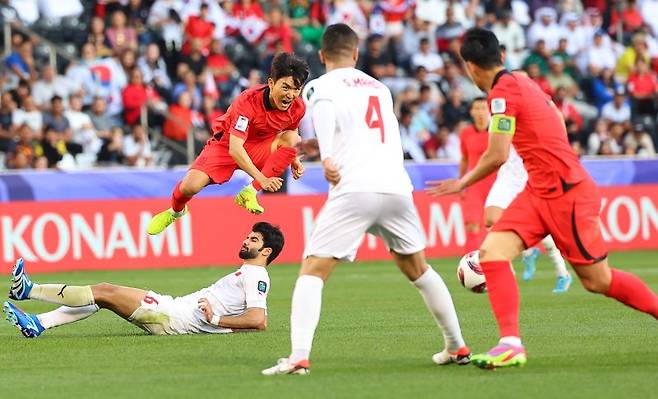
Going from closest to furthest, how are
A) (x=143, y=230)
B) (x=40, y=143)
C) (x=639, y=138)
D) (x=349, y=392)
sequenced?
(x=349, y=392) < (x=143, y=230) < (x=40, y=143) < (x=639, y=138)

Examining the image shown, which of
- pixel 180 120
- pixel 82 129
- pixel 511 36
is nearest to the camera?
pixel 82 129

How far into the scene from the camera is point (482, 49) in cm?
914

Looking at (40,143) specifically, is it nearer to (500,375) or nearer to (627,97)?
(627,97)

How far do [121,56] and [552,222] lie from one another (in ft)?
54.8

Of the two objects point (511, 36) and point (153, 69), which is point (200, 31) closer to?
point (153, 69)

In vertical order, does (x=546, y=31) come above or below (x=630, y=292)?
above

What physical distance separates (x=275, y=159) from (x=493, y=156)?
4.51 metres

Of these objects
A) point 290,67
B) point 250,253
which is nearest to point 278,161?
point 290,67

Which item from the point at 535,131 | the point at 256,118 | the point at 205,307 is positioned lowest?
the point at 205,307

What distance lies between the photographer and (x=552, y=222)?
9.27 m

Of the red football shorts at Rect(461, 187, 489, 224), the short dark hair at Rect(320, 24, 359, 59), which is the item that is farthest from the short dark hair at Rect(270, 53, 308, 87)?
the red football shorts at Rect(461, 187, 489, 224)

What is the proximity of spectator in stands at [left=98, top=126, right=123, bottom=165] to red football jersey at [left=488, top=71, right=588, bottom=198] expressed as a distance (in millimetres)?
14903

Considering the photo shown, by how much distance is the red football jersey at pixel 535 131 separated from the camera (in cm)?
912

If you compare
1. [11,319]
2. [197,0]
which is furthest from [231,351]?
[197,0]
